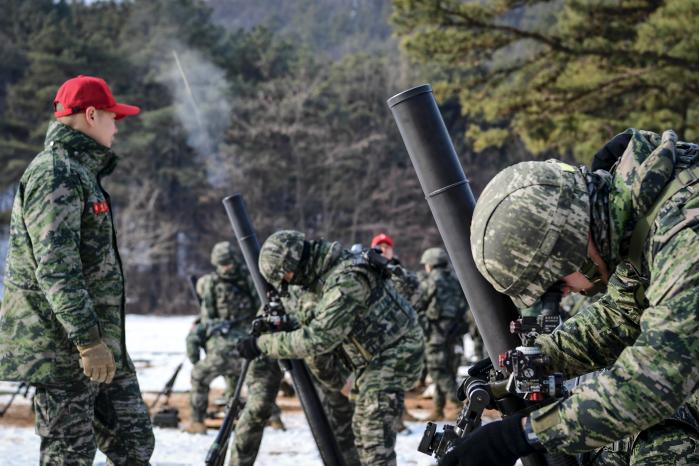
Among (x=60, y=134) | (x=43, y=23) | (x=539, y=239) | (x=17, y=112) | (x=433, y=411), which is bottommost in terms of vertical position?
(x=433, y=411)

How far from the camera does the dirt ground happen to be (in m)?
10.1

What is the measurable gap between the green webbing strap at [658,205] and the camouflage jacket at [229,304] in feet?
24.8

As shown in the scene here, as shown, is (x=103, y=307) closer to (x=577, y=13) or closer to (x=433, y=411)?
(x=433, y=411)

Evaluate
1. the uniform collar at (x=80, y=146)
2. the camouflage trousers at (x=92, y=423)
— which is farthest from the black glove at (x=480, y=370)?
the uniform collar at (x=80, y=146)

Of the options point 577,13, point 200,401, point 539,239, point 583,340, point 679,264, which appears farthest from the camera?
point 577,13

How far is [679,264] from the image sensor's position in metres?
2.29

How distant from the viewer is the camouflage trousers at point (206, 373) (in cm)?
948

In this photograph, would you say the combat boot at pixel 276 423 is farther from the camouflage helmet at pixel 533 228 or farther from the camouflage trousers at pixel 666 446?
the camouflage helmet at pixel 533 228

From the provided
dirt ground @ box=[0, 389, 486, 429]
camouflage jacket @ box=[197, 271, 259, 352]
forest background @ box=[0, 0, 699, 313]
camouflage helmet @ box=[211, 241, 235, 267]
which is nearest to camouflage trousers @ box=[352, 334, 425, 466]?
camouflage jacket @ box=[197, 271, 259, 352]

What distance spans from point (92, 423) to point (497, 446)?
7.75 ft

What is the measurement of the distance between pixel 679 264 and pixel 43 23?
1607 inches

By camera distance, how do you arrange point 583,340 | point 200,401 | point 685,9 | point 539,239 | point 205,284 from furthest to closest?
1. point 685,9
2. point 205,284
3. point 200,401
4. point 583,340
5. point 539,239

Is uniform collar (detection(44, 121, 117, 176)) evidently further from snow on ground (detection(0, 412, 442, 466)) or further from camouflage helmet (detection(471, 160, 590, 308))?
snow on ground (detection(0, 412, 442, 466))

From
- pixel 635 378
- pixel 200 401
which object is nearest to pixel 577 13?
pixel 200 401
